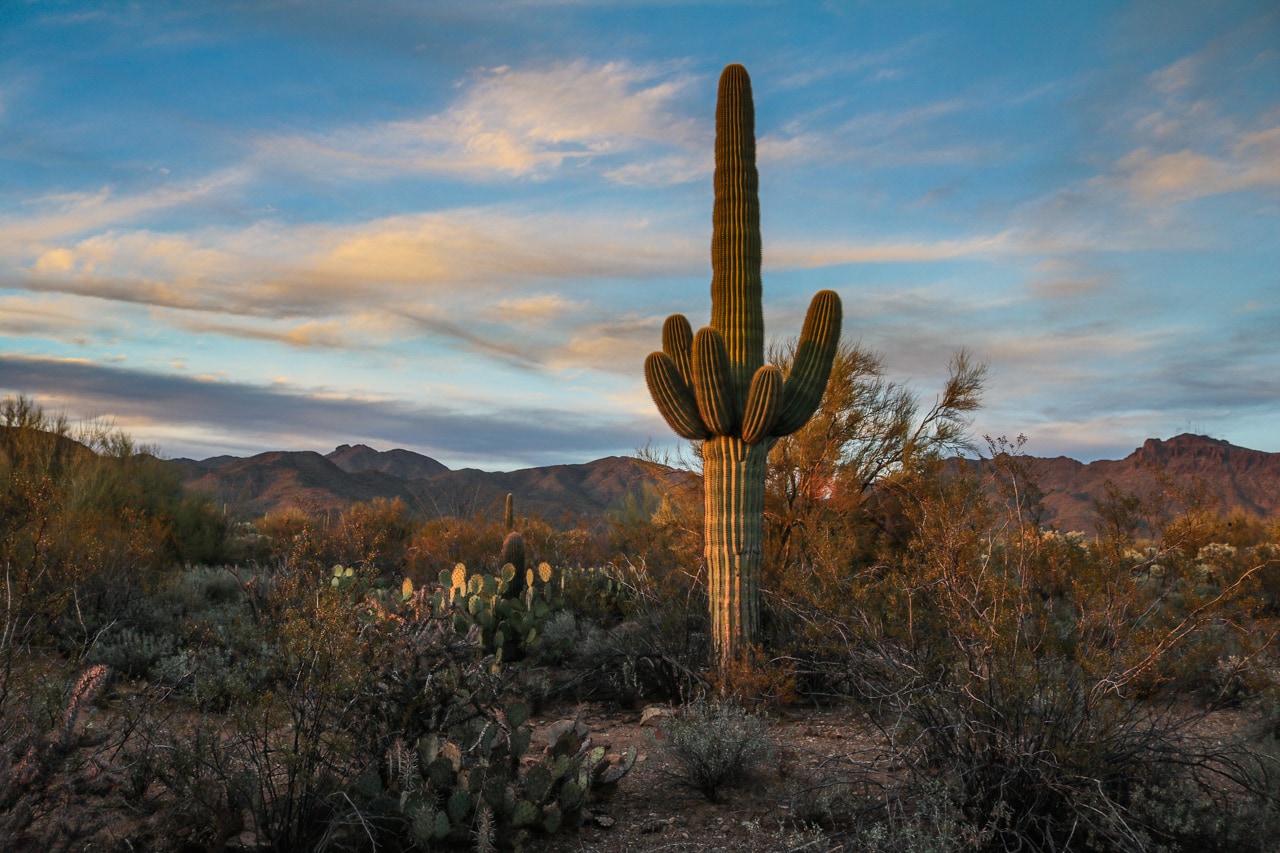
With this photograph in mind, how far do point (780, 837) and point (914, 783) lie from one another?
0.79 m

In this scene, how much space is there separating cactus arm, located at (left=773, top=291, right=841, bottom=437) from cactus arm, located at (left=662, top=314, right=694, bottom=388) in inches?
43.1

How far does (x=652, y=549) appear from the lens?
41.5ft

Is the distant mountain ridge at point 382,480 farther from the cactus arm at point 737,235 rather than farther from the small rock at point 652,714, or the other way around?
the small rock at point 652,714

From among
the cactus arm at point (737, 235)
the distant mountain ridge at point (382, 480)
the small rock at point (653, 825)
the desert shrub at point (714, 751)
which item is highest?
the cactus arm at point (737, 235)

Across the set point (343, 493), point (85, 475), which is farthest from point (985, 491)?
point (343, 493)

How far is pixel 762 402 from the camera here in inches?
336

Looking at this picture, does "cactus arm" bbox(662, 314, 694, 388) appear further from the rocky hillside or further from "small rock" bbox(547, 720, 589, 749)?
the rocky hillside

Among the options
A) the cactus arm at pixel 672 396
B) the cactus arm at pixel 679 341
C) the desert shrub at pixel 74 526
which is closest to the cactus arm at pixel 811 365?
the cactus arm at pixel 672 396

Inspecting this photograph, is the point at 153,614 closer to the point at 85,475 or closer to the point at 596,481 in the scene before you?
the point at 85,475

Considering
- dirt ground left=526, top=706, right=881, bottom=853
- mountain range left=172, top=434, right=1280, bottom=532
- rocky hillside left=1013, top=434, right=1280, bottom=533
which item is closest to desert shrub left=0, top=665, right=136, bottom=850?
dirt ground left=526, top=706, right=881, bottom=853

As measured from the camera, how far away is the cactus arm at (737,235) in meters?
9.45

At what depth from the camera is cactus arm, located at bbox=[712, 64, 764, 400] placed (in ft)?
31.0

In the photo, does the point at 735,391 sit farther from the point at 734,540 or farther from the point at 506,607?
the point at 506,607

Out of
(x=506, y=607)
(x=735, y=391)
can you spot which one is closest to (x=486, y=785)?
(x=735, y=391)
